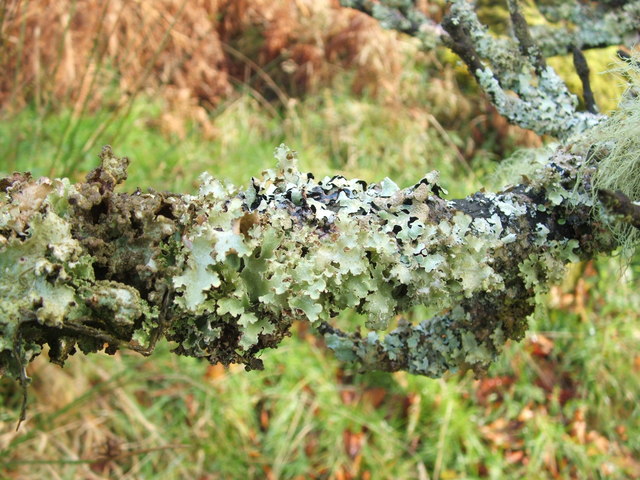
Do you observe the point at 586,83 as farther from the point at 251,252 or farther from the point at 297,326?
the point at 297,326

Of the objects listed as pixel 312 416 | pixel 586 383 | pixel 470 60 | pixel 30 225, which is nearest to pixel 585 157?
pixel 470 60

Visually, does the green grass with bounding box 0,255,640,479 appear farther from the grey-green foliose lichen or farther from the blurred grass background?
the grey-green foliose lichen

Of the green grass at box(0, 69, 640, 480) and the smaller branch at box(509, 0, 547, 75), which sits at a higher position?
Result: the smaller branch at box(509, 0, 547, 75)

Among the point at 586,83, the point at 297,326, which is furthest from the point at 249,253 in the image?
the point at 297,326

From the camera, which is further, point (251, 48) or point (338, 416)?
point (251, 48)

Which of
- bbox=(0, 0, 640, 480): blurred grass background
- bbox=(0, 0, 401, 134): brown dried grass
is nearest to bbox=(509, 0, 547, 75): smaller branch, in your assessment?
bbox=(0, 0, 640, 480): blurred grass background

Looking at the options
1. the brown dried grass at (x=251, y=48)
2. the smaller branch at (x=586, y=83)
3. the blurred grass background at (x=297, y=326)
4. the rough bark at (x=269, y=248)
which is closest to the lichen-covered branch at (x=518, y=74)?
A: the smaller branch at (x=586, y=83)

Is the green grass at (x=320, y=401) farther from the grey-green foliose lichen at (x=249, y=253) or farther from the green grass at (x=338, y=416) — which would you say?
the grey-green foliose lichen at (x=249, y=253)
